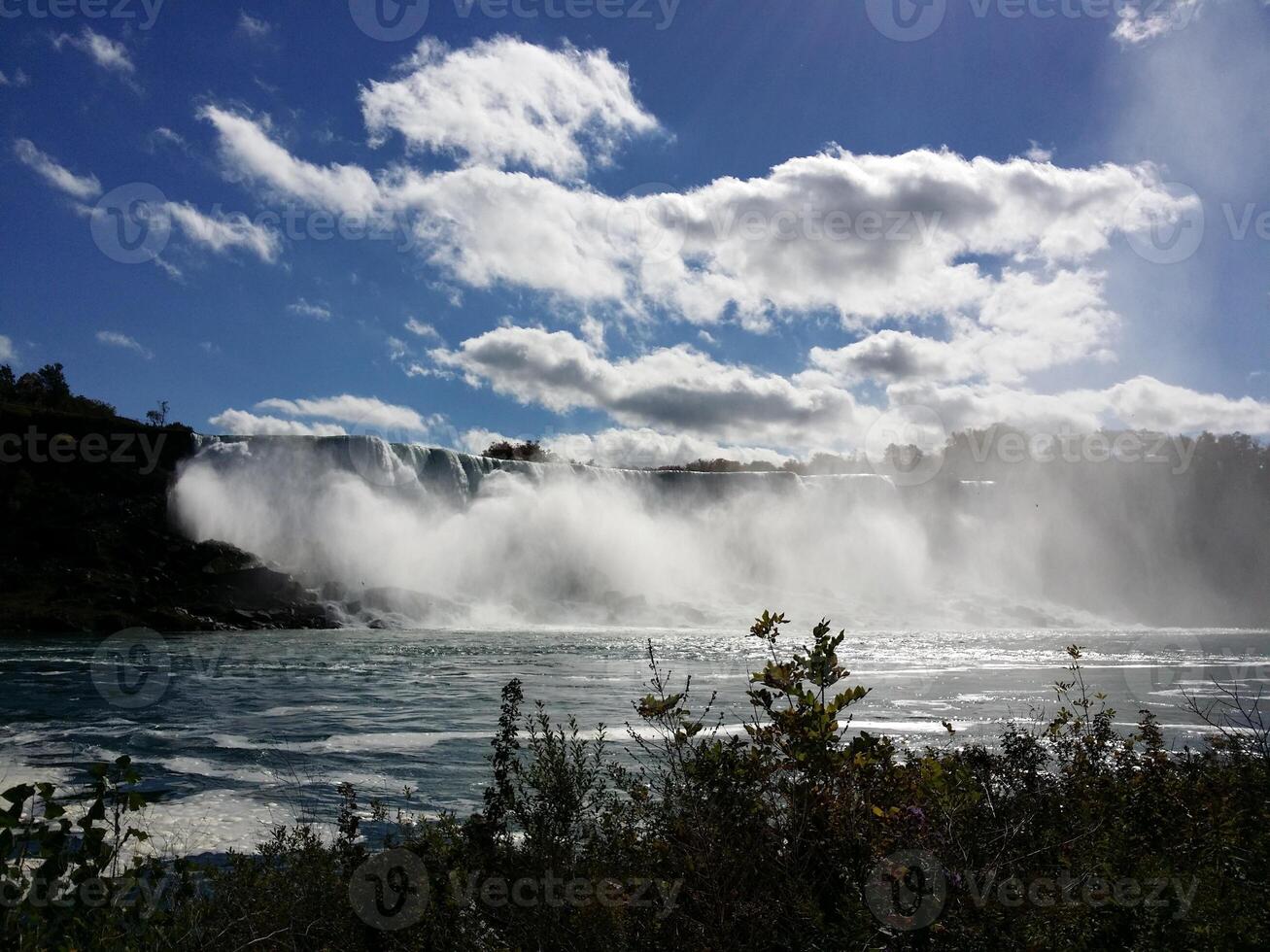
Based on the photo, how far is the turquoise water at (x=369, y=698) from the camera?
910 cm

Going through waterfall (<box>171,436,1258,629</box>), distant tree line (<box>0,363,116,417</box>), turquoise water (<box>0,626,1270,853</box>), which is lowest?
turquoise water (<box>0,626,1270,853</box>)

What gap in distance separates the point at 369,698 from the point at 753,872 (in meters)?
14.2

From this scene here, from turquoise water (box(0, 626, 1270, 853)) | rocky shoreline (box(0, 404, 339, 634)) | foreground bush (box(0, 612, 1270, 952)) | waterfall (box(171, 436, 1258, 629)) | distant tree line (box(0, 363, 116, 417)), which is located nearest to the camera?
foreground bush (box(0, 612, 1270, 952))

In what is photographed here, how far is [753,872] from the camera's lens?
10.3 ft

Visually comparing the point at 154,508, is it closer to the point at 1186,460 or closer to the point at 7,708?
the point at 7,708

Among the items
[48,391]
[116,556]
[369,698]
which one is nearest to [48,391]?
[48,391]

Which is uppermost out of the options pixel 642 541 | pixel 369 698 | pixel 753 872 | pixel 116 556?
pixel 642 541

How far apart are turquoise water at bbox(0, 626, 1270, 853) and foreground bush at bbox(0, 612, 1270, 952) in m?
2.77

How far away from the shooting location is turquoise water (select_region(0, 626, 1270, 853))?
9.10 meters

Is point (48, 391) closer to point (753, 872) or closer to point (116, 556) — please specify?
point (116, 556)

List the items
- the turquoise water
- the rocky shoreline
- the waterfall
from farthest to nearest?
the waterfall → the rocky shoreline → the turquoise water

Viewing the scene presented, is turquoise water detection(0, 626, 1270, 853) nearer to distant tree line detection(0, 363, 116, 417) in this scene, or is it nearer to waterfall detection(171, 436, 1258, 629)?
waterfall detection(171, 436, 1258, 629)

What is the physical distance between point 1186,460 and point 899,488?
44640mm

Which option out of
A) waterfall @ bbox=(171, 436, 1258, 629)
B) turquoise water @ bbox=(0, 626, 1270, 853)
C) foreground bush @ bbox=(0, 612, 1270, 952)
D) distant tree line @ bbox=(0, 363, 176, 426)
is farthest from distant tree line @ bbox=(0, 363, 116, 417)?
foreground bush @ bbox=(0, 612, 1270, 952)
